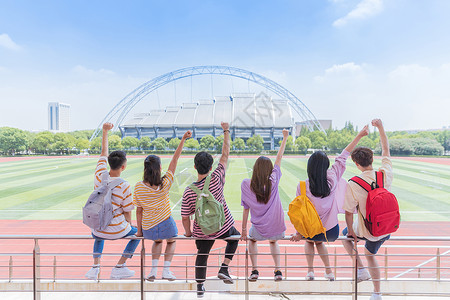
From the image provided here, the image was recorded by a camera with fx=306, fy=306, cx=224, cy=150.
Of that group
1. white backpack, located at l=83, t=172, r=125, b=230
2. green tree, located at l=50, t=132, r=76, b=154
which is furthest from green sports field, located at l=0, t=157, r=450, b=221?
green tree, located at l=50, t=132, r=76, b=154

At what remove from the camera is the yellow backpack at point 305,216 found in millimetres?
2988

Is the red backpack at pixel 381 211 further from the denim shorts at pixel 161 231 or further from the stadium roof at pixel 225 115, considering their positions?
the stadium roof at pixel 225 115

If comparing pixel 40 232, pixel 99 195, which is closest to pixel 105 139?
pixel 99 195

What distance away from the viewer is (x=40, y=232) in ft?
44.5

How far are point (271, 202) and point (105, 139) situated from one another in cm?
208

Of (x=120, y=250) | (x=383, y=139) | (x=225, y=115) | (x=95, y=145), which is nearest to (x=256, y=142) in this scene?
(x=225, y=115)

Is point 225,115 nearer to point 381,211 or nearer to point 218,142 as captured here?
point 218,142

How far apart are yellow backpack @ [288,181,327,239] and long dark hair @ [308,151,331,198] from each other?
0.47 ft

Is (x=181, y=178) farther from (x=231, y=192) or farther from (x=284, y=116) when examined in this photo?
(x=284, y=116)

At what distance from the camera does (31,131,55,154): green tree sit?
65.9m

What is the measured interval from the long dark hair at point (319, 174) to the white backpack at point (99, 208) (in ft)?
6.50

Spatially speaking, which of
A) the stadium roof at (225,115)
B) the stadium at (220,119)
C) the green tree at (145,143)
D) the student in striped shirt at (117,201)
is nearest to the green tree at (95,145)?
the green tree at (145,143)

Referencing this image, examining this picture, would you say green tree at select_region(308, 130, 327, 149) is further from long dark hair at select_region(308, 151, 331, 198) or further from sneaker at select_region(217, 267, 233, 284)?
sneaker at select_region(217, 267, 233, 284)

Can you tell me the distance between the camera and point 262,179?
3.02m
